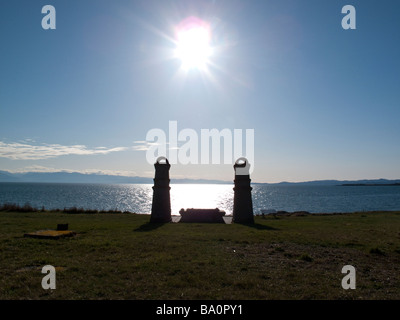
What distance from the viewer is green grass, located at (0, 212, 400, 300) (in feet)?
21.7

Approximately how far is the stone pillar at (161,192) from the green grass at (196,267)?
374 inches

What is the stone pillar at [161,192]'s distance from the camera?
2338 centimetres

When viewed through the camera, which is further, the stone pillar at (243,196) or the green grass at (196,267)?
the stone pillar at (243,196)

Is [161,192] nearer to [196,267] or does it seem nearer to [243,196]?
[243,196]

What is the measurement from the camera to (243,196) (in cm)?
2367

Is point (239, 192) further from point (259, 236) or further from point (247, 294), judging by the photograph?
point (247, 294)

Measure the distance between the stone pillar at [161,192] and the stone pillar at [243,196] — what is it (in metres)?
5.89

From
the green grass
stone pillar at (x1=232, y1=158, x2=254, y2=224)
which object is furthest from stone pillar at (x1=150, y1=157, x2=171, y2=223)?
the green grass

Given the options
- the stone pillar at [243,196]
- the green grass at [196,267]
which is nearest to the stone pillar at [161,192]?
the stone pillar at [243,196]

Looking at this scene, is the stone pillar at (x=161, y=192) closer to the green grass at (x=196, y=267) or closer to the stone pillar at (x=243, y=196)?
the stone pillar at (x=243, y=196)

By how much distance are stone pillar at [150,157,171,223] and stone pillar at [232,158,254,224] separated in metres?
5.89

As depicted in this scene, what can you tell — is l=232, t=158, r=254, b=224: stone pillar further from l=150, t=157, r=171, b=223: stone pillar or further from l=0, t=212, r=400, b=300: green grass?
l=0, t=212, r=400, b=300: green grass

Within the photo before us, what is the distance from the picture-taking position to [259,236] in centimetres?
1502
